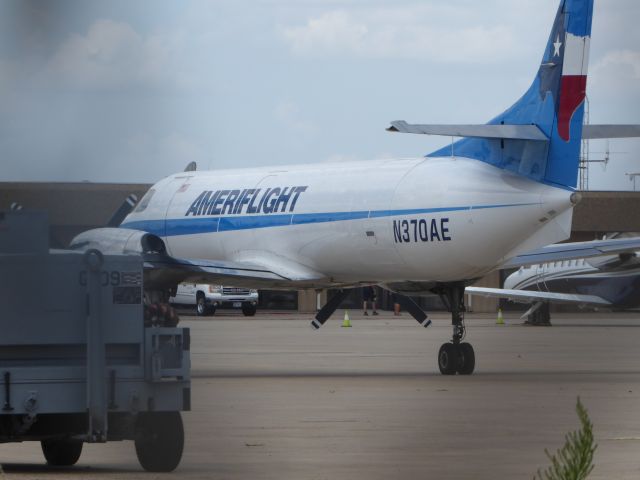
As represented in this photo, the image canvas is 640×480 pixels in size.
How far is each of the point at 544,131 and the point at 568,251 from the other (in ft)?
31.5

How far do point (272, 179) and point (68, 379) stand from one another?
1588 cm

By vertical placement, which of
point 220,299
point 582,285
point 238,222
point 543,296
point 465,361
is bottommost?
point 465,361

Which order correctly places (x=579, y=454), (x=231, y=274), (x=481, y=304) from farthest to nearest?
(x=481, y=304) → (x=231, y=274) → (x=579, y=454)

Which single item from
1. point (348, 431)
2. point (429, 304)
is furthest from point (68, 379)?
point (429, 304)

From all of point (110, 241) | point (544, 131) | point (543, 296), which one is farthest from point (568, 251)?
point (110, 241)

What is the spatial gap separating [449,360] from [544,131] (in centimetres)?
480

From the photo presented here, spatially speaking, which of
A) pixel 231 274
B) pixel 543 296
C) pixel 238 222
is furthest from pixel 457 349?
pixel 543 296

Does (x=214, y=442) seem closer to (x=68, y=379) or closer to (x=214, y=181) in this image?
(x=68, y=379)

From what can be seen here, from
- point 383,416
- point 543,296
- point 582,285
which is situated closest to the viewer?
point 383,416

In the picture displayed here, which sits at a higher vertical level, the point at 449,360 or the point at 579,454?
the point at 579,454

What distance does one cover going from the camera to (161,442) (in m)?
8.39

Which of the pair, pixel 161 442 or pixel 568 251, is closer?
pixel 161 442

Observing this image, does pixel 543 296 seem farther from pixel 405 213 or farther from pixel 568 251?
pixel 405 213

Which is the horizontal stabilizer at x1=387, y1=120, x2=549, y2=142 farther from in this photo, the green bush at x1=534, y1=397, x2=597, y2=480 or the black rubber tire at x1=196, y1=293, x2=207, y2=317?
the black rubber tire at x1=196, y1=293, x2=207, y2=317
